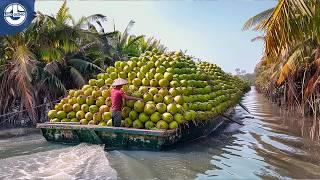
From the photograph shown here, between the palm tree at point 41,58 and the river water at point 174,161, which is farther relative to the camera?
the palm tree at point 41,58

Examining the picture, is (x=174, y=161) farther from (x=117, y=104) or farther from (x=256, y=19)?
(x=256, y=19)

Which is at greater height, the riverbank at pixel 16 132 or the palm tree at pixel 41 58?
the palm tree at pixel 41 58

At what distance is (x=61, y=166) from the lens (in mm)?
6371

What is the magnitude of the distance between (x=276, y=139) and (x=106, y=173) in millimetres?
5743

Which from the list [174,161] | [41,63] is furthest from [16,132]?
[174,161]

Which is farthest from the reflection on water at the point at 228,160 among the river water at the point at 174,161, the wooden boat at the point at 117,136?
the wooden boat at the point at 117,136

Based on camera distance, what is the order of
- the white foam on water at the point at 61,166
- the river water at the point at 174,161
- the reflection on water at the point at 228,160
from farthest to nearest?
the reflection on water at the point at 228,160 < the river water at the point at 174,161 < the white foam on water at the point at 61,166

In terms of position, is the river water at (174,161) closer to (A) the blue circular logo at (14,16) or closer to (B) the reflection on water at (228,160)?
(B) the reflection on water at (228,160)

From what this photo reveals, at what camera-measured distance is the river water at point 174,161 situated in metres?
6.27

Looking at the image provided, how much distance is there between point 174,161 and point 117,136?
1.51m

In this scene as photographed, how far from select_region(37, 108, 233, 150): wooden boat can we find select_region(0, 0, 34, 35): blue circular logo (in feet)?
17.7

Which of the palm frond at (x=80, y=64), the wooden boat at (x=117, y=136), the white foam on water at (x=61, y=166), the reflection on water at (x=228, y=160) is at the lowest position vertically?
the reflection on water at (x=228, y=160)

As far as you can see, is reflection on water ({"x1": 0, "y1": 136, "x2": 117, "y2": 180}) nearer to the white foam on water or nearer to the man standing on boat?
the white foam on water

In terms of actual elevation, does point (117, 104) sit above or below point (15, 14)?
below
